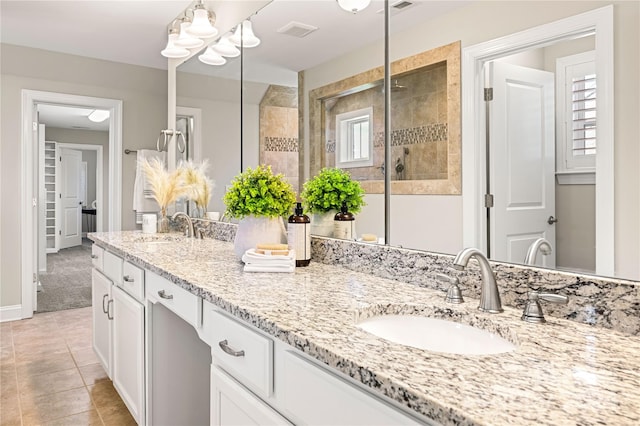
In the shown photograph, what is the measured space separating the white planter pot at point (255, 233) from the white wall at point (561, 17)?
557 millimetres

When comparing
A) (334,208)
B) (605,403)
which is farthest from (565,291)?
(334,208)

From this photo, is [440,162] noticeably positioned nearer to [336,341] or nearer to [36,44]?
[336,341]

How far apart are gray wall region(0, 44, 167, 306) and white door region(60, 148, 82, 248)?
5.51 metres

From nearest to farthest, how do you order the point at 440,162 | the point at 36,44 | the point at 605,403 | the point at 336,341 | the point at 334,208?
the point at 605,403 < the point at 336,341 < the point at 440,162 < the point at 334,208 < the point at 36,44

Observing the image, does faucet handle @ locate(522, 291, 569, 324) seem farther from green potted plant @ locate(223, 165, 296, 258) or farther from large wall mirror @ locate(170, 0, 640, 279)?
green potted plant @ locate(223, 165, 296, 258)

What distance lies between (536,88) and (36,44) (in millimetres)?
4300

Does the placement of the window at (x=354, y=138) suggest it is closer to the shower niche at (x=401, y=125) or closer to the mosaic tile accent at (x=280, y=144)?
the shower niche at (x=401, y=125)

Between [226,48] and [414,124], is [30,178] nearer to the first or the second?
[226,48]

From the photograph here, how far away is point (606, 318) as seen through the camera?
3.15ft

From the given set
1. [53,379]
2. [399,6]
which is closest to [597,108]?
[399,6]

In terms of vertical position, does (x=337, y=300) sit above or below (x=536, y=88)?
below

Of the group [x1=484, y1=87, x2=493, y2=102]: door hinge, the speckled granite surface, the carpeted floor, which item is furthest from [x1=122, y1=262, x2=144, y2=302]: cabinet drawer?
the carpeted floor

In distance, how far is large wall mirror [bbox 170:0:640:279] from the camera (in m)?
0.96

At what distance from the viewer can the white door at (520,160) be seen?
43.6 inches
